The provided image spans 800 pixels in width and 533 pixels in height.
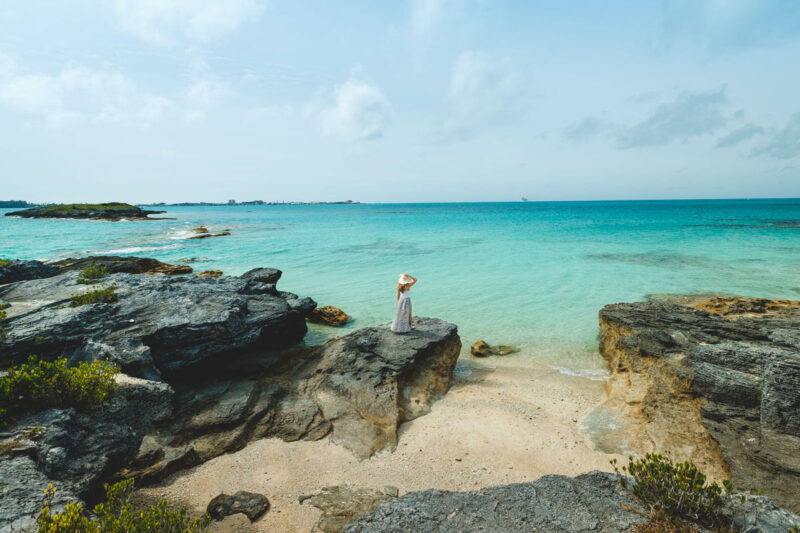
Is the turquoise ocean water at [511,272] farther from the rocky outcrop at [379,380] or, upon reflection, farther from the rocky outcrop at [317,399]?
the rocky outcrop at [317,399]

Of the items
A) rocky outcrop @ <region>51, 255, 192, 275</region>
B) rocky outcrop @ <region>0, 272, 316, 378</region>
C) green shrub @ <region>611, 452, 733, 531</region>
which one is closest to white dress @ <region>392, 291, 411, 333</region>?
rocky outcrop @ <region>0, 272, 316, 378</region>

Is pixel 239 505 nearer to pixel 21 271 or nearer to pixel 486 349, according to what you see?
pixel 486 349

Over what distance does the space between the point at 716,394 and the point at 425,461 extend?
18.9 feet

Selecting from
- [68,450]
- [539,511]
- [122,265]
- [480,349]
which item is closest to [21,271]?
[122,265]

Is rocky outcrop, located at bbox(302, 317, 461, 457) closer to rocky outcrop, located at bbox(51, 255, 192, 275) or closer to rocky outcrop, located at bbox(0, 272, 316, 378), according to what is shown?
rocky outcrop, located at bbox(0, 272, 316, 378)

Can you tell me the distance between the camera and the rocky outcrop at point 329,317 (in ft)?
49.1

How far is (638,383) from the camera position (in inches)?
362

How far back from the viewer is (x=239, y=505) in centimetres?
548

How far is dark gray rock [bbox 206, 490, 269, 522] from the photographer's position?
5348mm

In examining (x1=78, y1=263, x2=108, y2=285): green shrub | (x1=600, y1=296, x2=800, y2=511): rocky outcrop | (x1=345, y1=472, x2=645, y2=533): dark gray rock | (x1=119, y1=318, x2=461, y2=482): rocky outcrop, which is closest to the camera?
(x1=345, y1=472, x2=645, y2=533): dark gray rock

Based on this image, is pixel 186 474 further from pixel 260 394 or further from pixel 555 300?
pixel 555 300

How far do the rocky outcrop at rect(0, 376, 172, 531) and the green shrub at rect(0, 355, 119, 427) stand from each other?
17cm

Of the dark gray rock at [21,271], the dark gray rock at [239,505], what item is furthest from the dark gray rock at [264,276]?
the dark gray rock at [239,505]

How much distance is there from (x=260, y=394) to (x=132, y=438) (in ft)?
10.1
